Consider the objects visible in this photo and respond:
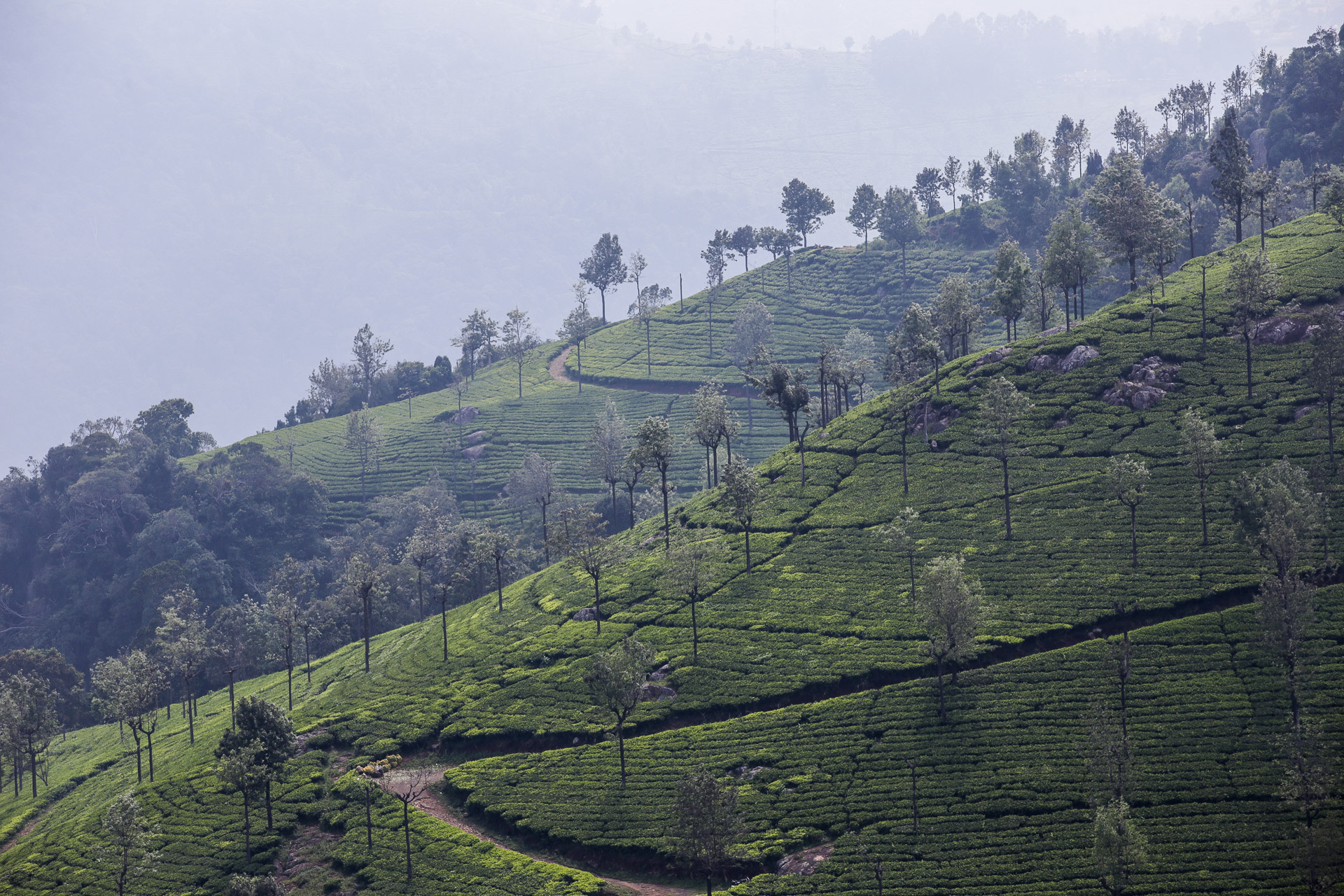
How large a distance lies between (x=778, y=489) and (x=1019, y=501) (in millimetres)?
30268

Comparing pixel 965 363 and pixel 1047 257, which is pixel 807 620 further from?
pixel 1047 257

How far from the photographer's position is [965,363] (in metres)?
142

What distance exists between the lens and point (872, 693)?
87.9 meters

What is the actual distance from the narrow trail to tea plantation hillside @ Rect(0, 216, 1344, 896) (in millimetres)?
1596

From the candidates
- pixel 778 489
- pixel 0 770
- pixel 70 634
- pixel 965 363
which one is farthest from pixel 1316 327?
pixel 70 634

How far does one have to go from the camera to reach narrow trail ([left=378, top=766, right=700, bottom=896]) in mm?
74312

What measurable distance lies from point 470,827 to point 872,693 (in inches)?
1351

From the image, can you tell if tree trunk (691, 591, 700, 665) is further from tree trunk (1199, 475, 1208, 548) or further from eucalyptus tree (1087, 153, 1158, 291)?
eucalyptus tree (1087, 153, 1158, 291)

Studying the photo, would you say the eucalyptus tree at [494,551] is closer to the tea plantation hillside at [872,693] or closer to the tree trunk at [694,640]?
the tea plantation hillside at [872,693]

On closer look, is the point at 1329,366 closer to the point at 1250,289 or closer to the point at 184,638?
the point at 1250,289

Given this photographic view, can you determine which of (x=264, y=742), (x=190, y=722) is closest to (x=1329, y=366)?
(x=264, y=742)

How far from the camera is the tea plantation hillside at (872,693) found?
7238 centimetres

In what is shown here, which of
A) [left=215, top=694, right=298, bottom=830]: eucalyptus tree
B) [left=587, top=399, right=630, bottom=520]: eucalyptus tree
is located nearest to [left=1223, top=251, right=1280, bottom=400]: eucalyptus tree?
[left=587, top=399, right=630, bottom=520]: eucalyptus tree

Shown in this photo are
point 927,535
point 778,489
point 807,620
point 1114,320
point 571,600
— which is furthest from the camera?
point 1114,320
